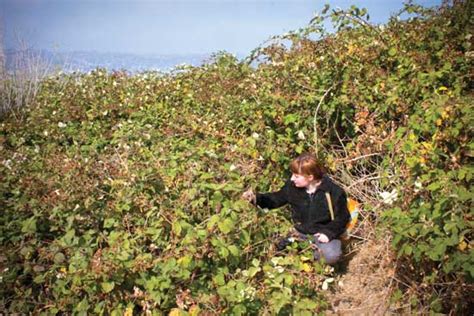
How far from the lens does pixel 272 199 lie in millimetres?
3578

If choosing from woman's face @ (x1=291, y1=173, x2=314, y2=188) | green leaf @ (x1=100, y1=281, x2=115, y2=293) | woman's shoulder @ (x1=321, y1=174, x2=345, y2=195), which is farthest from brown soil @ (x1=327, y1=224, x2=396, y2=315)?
green leaf @ (x1=100, y1=281, x2=115, y2=293)

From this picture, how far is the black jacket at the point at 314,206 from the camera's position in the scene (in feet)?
11.2

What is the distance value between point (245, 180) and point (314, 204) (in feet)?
2.43

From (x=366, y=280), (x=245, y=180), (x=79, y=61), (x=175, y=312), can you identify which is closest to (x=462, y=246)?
(x=366, y=280)

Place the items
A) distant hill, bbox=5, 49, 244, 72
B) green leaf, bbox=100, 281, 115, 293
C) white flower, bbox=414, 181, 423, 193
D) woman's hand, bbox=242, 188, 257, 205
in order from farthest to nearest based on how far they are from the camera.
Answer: distant hill, bbox=5, 49, 244, 72, woman's hand, bbox=242, 188, 257, 205, white flower, bbox=414, 181, 423, 193, green leaf, bbox=100, 281, 115, 293

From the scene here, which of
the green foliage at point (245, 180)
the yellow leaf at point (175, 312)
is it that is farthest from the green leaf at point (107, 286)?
the yellow leaf at point (175, 312)

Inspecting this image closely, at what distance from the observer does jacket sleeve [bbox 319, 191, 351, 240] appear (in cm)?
339

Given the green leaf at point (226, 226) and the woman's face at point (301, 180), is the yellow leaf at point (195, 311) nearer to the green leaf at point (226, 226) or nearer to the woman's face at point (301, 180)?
the green leaf at point (226, 226)

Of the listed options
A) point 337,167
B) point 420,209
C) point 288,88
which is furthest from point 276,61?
point 420,209

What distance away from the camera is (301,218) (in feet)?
11.7

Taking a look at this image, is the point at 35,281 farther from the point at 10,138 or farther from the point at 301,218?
the point at 10,138

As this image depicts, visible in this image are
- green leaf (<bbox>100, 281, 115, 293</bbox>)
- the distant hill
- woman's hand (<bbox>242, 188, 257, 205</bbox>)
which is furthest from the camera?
the distant hill

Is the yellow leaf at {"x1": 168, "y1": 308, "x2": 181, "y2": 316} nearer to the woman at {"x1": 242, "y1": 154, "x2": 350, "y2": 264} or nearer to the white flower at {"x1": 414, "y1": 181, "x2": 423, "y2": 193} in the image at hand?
the woman at {"x1": 242, "y1": 154, "x2": 350, "y2": 264}

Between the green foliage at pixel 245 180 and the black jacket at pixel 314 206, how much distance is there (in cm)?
16
